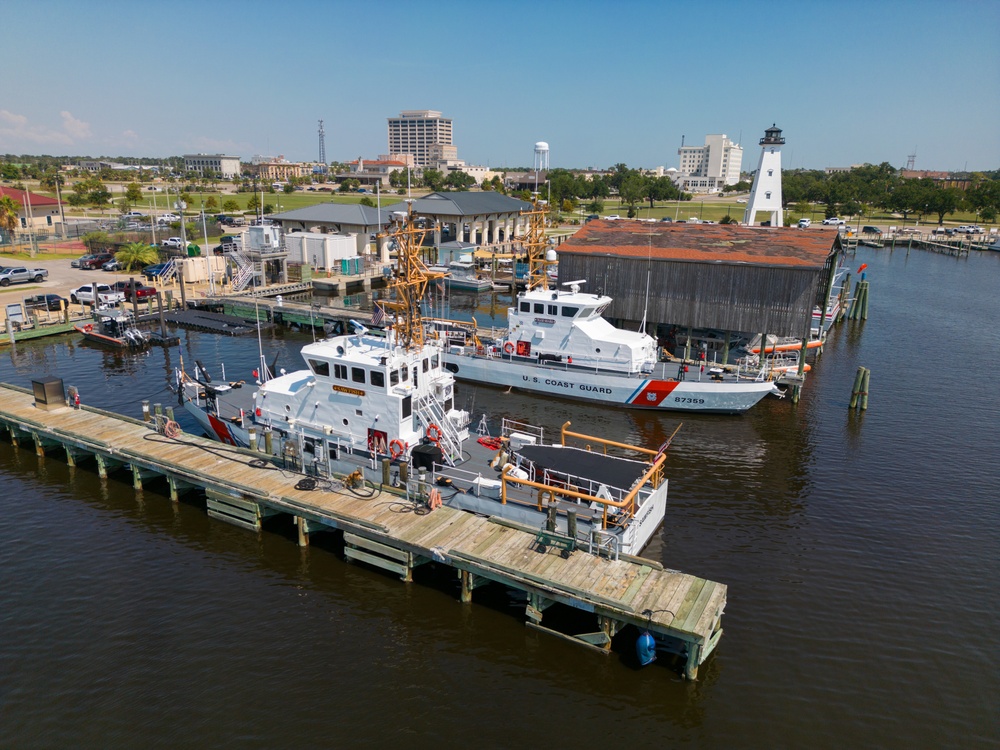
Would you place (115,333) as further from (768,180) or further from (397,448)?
(768,180)

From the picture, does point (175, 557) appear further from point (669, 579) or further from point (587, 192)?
point (587, 192)

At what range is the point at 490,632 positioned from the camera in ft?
59.3

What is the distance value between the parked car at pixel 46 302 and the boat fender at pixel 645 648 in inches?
1982

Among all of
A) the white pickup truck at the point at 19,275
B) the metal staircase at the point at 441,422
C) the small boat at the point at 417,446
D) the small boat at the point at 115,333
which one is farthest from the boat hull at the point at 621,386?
the white pickup truck at the point at 19,275

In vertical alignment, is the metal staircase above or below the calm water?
above

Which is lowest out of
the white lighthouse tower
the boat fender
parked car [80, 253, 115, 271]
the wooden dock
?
the boat fender

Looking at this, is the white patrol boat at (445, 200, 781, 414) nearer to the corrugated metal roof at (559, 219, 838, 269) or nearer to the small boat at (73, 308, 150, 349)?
the corrugated metal roof at (559, 219, 838, 269)

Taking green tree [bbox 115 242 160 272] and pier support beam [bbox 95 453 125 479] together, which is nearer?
pier support beam [bbox 95 453 125 479]

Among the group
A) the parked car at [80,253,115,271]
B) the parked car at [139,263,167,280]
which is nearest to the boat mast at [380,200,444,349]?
the parked car at [139,263,167,280]

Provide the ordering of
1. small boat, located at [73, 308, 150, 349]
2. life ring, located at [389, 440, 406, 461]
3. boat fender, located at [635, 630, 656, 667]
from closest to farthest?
boat fender, located at [635, 630, 656, 667], life ring, located at [389, 440, 406, 461], small boat, located at [73, 308, 150, 349]

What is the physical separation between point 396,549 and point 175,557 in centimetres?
752

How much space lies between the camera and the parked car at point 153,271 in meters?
61.4

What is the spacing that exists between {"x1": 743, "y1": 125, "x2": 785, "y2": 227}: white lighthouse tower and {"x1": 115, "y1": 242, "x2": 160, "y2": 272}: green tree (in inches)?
2295

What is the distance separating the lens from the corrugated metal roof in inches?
1578
